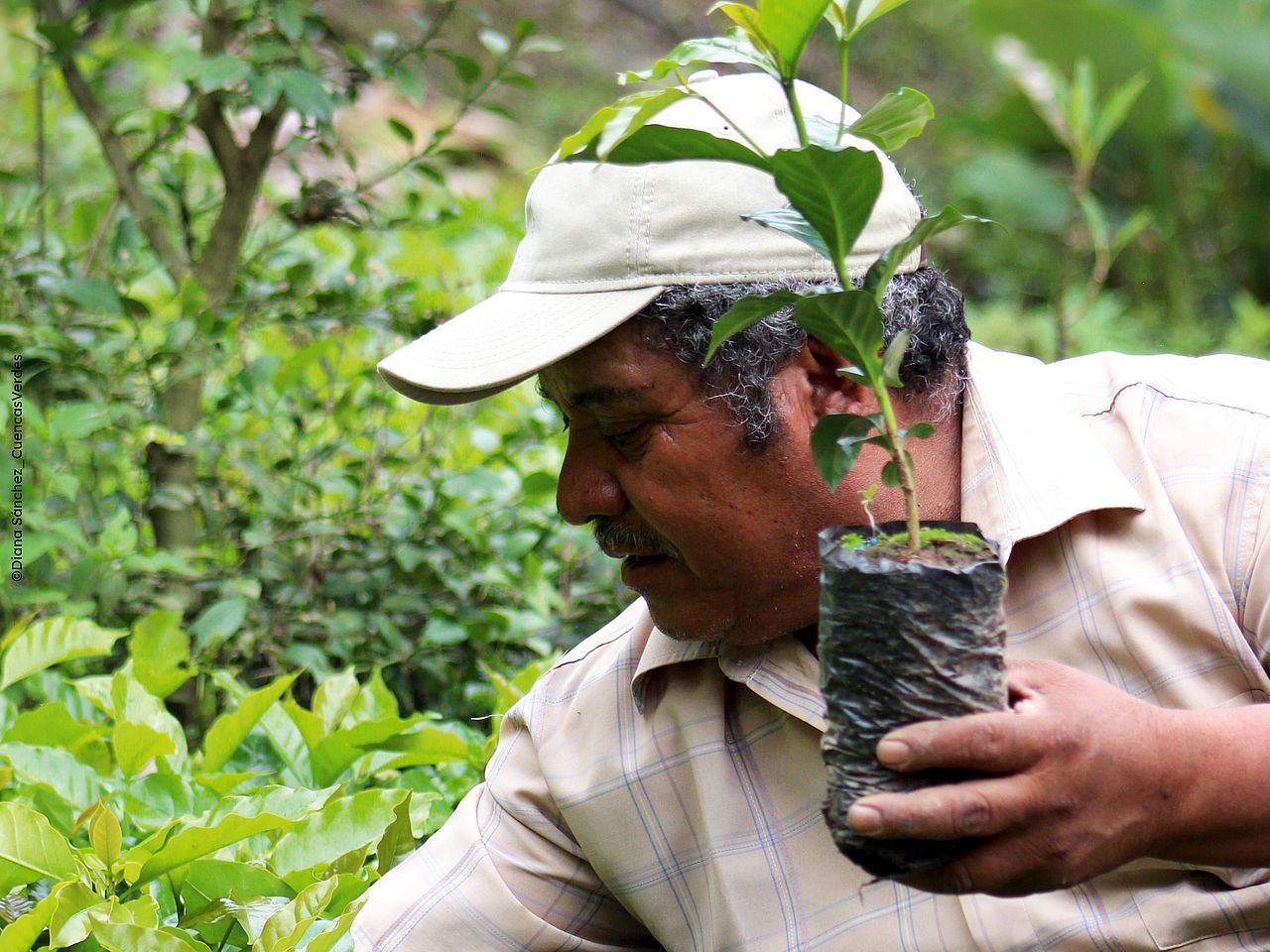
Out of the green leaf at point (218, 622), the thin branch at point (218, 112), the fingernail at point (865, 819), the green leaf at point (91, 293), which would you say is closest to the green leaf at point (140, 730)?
the green leaf at point (218, 622)

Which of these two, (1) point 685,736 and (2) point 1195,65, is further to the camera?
(2) point 1195,65

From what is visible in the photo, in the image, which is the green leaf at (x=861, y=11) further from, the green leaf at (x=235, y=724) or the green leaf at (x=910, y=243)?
the green leaf at (x=235, y=724)

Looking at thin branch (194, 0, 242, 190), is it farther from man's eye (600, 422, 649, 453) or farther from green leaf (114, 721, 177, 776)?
man's eye (600, 422, 649, 453)

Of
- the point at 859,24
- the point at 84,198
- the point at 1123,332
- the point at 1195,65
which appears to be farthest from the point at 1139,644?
the point at 1195,65

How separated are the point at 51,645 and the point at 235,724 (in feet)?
1.12

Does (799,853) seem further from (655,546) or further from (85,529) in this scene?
(85,529)

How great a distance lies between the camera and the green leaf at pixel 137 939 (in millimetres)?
1503

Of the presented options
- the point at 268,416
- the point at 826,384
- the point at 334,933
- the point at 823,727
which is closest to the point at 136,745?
the point at 334,933

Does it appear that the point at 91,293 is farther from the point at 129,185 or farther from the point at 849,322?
the point at 849,322

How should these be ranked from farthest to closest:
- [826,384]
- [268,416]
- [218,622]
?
1. [268,416]
2. [218,622]
3. [826,384]

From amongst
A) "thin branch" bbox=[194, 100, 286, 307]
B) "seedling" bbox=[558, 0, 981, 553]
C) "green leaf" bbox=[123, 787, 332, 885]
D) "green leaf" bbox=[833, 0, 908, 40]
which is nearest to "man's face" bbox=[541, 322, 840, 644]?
"seedling" bbox=[558, 0, 981, 553]

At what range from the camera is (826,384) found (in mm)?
1648

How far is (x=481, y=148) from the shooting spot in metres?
7.25

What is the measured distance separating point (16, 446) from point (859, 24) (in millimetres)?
1951
